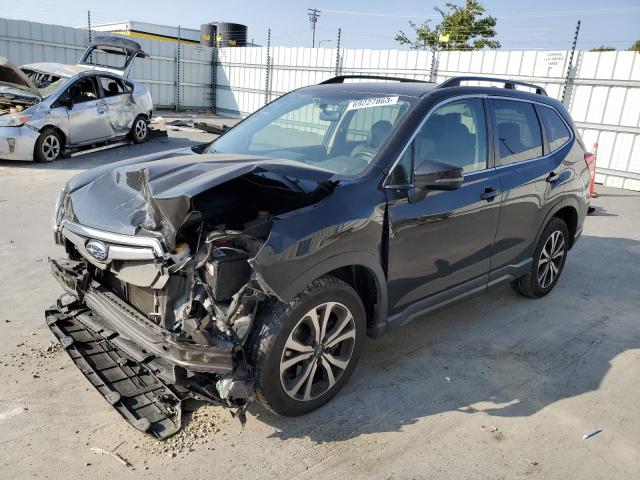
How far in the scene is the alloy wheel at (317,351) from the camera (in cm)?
298

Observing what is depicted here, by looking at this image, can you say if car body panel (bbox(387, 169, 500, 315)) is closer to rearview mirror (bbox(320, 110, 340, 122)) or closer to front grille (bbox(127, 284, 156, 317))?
rearview mirror (bbox(320, 110, 340, 122))

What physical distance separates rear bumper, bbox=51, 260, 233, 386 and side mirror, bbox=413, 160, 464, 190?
153 cm

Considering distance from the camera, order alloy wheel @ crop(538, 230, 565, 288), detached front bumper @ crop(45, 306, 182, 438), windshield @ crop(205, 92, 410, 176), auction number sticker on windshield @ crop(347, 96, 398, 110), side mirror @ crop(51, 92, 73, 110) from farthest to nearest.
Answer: side mirror @ crop(51, 92, 73, 110), alloy wheel @ crop(538, 230, 565, 288), auction number sticker on windshield @ crop(347, 96, 398, 110), windshield @ crop(205, 92, 410, 176), detached front bumper @ crop(45, 306, 182, 438)

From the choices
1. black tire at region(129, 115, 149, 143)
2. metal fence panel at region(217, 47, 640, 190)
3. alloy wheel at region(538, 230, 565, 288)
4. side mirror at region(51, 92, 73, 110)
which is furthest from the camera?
black tire at region(129, 115, 149, 143)

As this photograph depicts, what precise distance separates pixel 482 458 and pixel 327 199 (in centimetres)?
168

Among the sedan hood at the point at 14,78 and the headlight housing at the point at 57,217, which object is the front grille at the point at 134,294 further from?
the sedan hood at the point at 14,78

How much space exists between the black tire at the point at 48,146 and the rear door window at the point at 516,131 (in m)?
8.42

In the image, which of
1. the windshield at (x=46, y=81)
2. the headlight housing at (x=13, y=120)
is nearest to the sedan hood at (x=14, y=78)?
the windshield at (x=46, y=81)

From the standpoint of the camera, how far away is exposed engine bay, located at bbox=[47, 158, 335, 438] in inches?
105

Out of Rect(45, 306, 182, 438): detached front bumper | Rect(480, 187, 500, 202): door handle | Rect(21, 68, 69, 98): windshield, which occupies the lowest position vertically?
Rect(45, 306, 182, 438): detached front bumper

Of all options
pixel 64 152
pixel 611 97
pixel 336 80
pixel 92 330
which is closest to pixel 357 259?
pixel 92 330

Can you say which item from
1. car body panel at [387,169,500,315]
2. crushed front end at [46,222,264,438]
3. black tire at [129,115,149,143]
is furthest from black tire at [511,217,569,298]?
black tire at [129,115,149,143]

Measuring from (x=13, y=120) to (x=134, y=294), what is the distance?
305 inches

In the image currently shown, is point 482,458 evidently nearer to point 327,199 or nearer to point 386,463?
point 386,463
